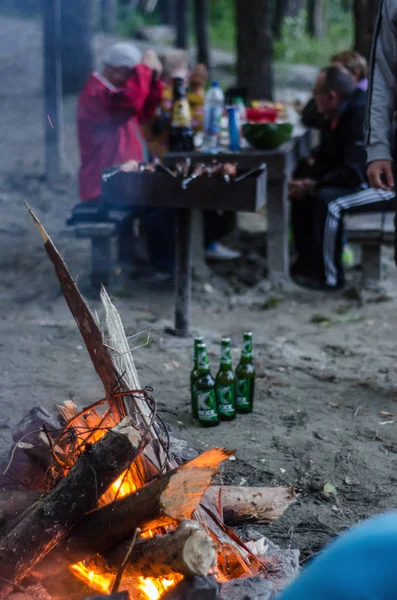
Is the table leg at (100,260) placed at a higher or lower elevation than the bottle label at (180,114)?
lower

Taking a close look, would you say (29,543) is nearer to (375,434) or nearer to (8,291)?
(375,434)

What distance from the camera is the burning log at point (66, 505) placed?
2.69m

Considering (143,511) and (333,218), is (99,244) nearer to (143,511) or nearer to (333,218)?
(333,218)

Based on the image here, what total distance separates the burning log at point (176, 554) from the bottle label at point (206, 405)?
188 cm

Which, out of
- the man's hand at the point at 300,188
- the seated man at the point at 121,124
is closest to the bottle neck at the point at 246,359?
the seated man at the point at 121,124

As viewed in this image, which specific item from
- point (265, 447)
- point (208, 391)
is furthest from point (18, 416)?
point (265, 447)

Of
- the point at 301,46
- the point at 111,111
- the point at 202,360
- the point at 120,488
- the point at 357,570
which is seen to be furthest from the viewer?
the point at 301,46

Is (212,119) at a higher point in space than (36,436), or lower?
higher

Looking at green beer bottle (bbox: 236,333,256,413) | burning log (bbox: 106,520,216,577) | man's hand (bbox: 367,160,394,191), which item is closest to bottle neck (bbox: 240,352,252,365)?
green beer bottle (bbox: 236,333,256,413)

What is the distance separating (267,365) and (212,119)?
3.32 metres

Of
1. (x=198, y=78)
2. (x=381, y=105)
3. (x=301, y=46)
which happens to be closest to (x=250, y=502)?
(x=381, y=105)

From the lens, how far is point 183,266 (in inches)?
235

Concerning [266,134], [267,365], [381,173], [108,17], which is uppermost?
[108,17]

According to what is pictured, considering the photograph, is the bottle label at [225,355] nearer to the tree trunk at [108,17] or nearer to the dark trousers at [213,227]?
the dark trousers at [213,227]
